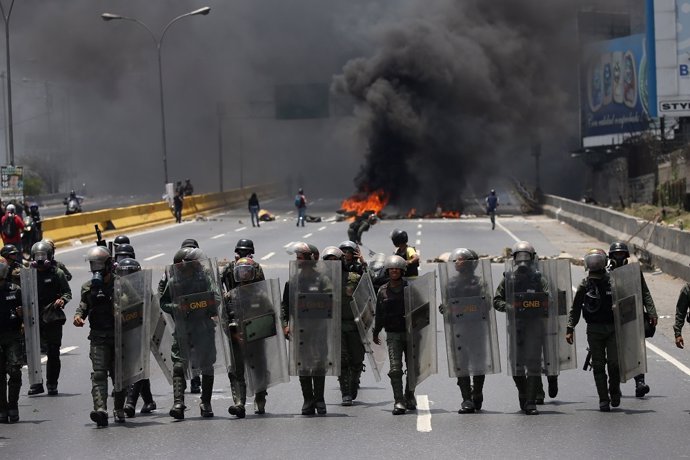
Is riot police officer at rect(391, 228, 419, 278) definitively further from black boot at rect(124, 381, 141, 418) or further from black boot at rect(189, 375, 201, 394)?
black boot at rect(124, 381, 141, 418)

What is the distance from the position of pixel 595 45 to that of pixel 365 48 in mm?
18552

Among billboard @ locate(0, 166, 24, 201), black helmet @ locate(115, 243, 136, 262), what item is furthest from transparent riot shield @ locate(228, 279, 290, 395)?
billboard @ locate(0, 166, 24, 201)

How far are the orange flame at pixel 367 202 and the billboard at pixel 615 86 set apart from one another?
13.2 m

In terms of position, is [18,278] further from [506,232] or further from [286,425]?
[506,232]

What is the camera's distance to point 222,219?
5041cm

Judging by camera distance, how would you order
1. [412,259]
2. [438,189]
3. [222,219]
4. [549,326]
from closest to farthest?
[549,326] < [412,259] < [222,219] < [438,189]

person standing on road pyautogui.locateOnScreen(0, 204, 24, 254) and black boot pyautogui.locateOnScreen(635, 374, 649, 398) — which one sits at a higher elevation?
person standing on road pyautogui.locateOnScreen(0, 204, 24, 254)

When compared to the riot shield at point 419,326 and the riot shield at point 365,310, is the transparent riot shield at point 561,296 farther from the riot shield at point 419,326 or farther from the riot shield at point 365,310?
the riot shield at point 365,310

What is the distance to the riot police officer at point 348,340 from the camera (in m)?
10.8

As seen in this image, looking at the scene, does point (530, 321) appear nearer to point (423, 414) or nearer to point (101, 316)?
point (423, 414)

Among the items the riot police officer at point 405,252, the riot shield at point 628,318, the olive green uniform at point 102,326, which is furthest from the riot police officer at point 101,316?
the riot shield at point 628,318

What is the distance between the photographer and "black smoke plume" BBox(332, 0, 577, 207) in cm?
5678

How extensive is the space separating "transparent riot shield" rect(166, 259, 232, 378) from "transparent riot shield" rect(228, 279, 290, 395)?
22 centimetres

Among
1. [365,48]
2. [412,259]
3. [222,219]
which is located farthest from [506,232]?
[365,48]
